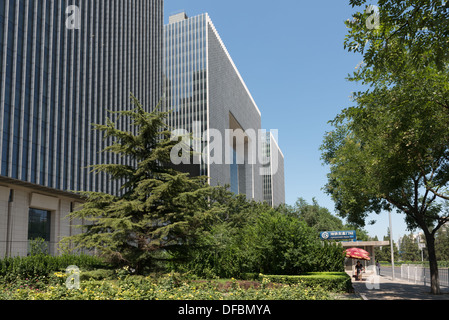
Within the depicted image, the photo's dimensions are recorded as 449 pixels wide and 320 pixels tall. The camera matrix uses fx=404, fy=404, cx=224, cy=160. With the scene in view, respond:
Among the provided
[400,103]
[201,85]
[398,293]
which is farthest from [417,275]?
[201,85]

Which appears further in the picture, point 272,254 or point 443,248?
point 443,248

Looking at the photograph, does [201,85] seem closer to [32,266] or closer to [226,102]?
[226,102]

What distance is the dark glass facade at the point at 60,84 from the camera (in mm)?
39281

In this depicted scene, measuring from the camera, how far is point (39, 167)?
Result: 139 feet

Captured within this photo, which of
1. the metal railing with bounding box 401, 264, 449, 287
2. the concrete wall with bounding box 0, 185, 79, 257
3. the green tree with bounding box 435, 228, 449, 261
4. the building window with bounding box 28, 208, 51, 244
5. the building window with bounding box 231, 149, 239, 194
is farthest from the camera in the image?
the building window with bounding box 231, 149, 239, 194

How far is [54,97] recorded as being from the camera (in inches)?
1800

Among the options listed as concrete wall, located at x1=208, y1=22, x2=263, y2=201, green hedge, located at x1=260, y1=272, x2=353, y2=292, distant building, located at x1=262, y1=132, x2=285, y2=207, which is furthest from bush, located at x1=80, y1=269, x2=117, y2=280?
distant building, located at x1=262, y1=132, x2=285, y2=207

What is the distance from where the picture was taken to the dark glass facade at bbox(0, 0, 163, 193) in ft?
129

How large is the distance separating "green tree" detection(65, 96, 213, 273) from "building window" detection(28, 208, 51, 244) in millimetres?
15532

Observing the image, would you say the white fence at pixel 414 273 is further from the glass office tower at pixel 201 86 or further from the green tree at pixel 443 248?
the green tree at pixel 443 248

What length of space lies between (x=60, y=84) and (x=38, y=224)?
65.2 feet

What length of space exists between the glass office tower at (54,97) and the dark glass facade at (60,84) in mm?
99

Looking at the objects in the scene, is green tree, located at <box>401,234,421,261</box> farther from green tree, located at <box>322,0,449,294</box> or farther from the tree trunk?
green tree, located at <box>322,0,449,294</box>

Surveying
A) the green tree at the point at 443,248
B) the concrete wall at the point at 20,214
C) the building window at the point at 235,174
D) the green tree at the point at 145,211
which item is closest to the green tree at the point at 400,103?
the green tree at the point at 145,211
